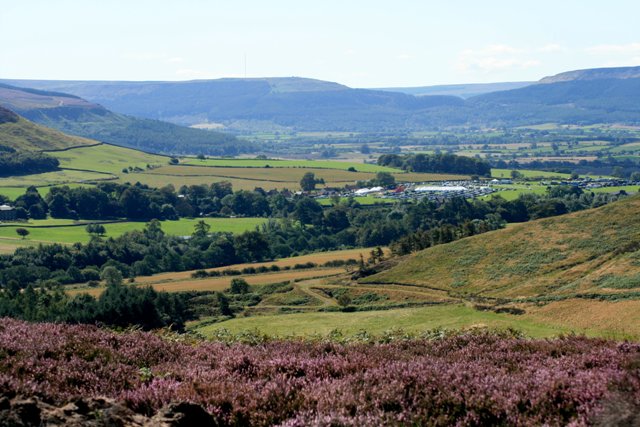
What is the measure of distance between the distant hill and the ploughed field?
134 ft

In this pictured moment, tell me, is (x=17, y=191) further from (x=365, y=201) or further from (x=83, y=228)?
(x=365, y=201)

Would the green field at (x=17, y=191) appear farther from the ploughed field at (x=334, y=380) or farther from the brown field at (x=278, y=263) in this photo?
the ploughed field at (x=334, y=380)

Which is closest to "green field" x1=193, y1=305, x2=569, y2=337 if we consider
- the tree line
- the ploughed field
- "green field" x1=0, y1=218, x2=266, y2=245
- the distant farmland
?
the ploughed field

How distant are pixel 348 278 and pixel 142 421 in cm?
7241

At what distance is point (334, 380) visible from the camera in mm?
13148

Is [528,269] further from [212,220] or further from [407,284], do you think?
[212,220]

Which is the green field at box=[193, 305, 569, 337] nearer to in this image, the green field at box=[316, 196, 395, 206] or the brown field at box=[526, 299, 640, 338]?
the brown field at box=[526, 299, 640, 338]

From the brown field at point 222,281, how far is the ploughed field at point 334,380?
71079mm

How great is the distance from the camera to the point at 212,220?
166625 mm

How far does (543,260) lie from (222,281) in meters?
39.2

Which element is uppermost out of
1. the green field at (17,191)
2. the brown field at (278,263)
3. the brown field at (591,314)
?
the brown field at (591,314)

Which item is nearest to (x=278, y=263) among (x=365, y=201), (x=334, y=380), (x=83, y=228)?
(x=83, y=228)

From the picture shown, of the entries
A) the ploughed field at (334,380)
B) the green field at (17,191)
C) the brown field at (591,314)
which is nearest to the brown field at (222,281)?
the brown field at (591,314)

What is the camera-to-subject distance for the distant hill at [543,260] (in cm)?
5981
